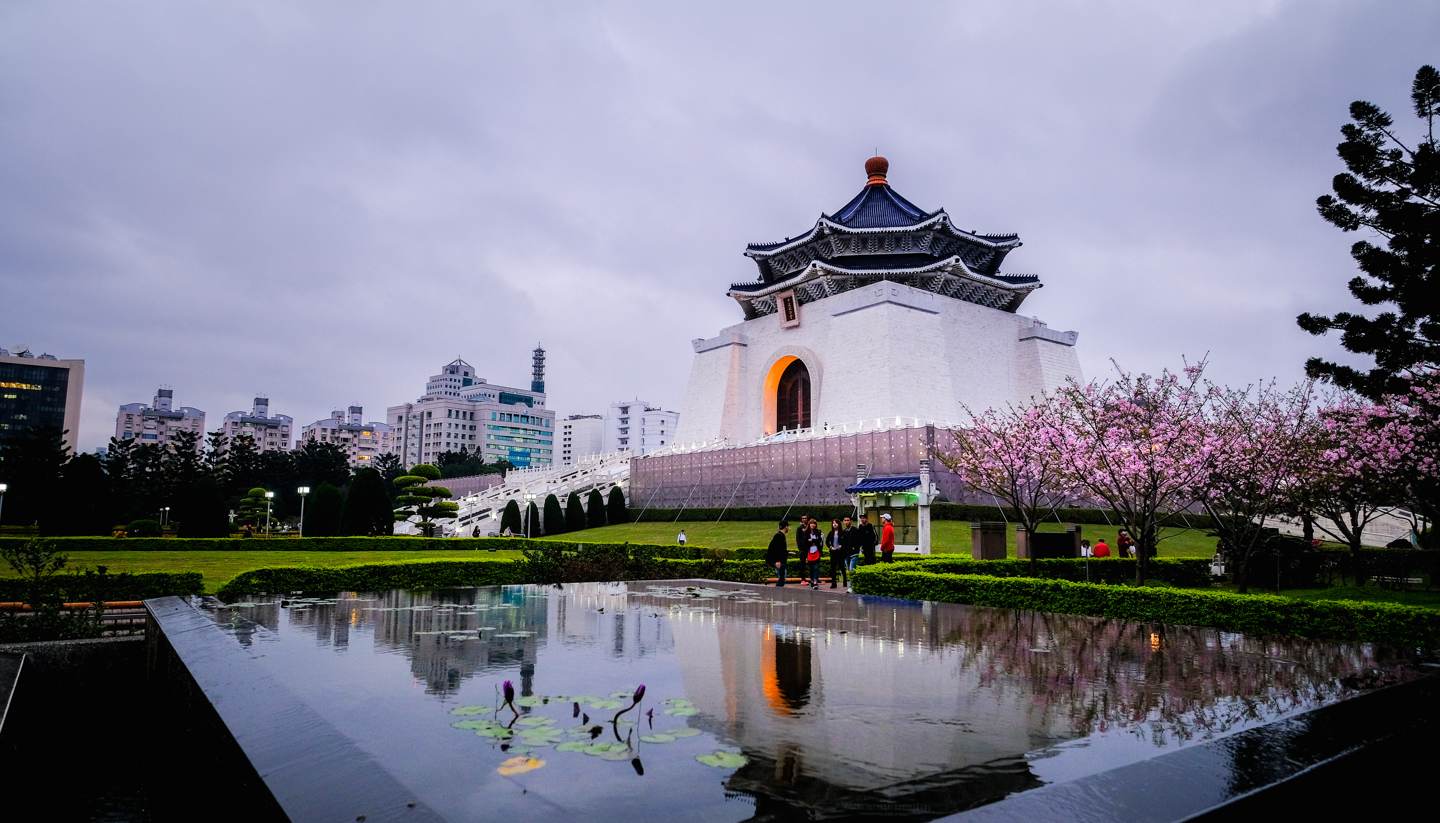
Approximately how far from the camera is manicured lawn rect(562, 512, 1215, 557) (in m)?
23.0

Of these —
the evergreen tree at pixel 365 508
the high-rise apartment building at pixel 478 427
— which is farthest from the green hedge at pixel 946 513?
the high-rise apartment building at pixel 478 427

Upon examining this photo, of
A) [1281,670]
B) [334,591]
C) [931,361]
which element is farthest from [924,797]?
[931,361]

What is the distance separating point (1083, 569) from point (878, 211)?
32.6m

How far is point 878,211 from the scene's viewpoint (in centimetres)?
4503

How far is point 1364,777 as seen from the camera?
9.61ft

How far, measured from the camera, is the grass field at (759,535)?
23.0 metres

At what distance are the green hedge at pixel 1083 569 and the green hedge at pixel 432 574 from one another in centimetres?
355

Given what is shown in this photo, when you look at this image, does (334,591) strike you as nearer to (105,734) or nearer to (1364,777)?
(105,734)

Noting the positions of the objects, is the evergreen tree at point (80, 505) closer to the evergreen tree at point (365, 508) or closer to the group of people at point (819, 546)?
the evergreen tree at point (365, 508)

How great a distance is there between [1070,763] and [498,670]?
12.8 feet

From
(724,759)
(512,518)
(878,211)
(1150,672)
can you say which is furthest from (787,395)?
(724,759)

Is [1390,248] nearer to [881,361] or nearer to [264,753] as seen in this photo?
[264,753]

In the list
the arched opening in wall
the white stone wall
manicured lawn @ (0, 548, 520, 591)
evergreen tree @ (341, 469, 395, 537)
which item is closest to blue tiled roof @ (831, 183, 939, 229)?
the white stone wall

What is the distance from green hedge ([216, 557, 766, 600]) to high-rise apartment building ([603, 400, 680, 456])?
317 ft
